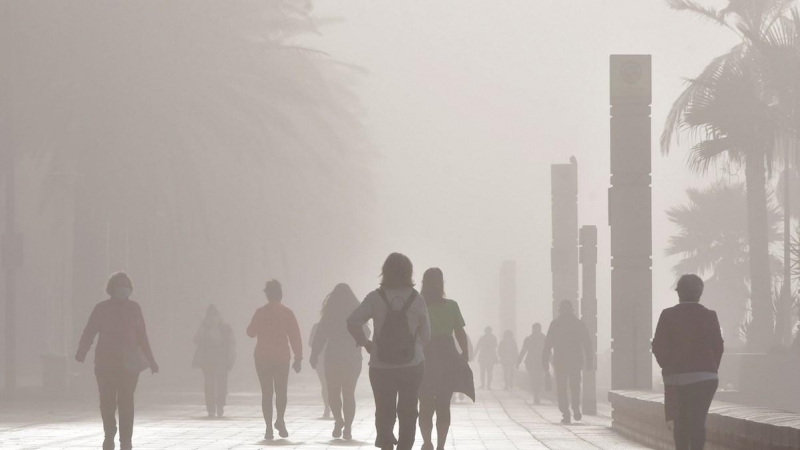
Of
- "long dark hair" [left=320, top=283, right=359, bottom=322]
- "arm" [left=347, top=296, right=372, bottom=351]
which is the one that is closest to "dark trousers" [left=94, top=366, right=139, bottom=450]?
"arm" [left=347, top=296, right=372, bottom=351]

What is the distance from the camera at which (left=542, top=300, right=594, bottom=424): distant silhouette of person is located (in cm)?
2394

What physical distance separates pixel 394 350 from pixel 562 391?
13.1 metres

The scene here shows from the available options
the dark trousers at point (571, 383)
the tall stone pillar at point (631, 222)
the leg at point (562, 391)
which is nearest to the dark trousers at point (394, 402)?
the tall stone pillar at point (631, 222)

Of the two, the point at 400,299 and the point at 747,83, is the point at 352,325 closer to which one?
the point at 400,299

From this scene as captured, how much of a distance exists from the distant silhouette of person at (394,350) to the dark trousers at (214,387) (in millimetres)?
12991

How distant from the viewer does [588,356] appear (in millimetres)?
23953

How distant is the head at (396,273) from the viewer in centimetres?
1175

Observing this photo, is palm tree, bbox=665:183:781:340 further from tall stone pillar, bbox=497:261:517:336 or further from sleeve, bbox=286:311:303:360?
sleeve, bbox=286:311:303:360

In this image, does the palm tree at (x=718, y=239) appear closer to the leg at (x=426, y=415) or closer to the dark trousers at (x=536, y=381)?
the dark trousers at (x=536, y=381)

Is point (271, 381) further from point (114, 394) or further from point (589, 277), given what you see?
point (589, 277)

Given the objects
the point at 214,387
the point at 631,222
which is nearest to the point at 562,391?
the point at 631,222

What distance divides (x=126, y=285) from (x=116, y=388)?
91 cm

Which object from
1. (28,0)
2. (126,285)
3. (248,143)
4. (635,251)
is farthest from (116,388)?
(248,143)

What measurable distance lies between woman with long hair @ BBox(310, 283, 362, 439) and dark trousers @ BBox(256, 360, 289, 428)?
0.52 meters
